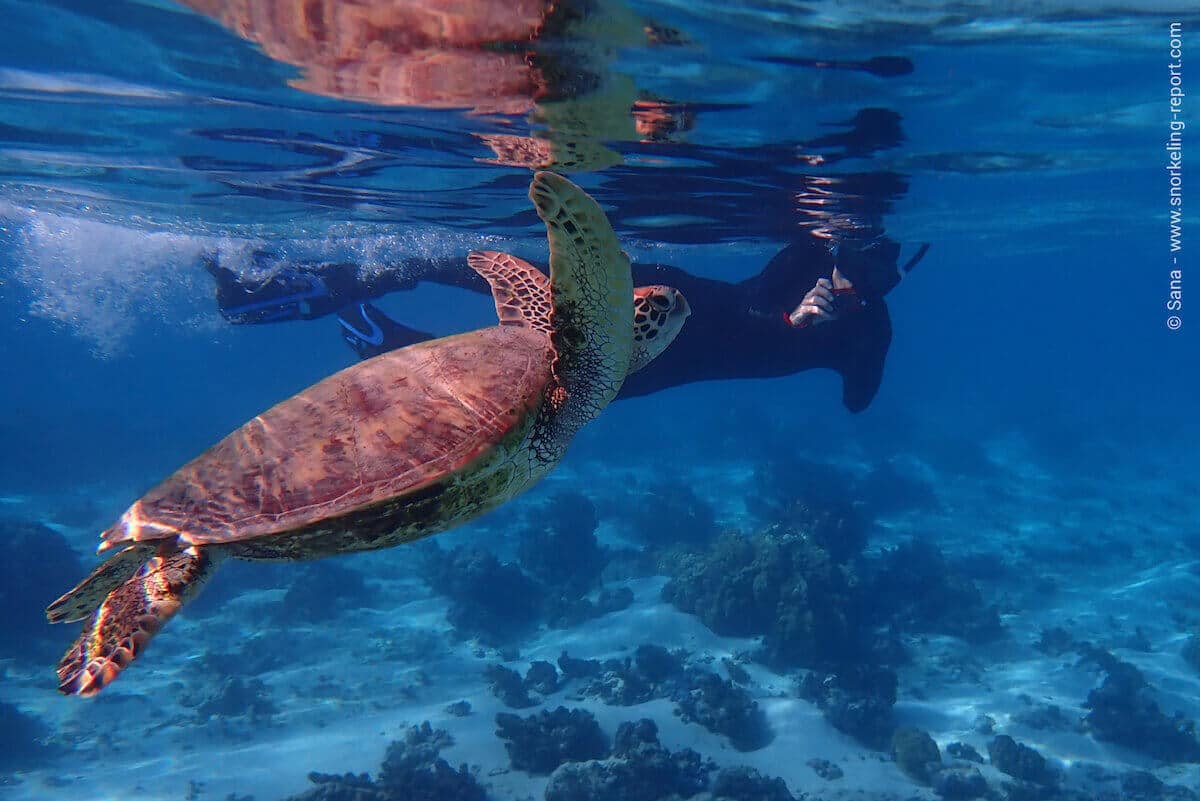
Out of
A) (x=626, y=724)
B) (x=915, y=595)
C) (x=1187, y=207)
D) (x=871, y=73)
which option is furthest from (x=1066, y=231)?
(x=626, y=724)

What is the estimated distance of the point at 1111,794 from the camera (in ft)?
28.7

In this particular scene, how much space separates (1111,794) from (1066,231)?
2445 cm

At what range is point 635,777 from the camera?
8.16 meters

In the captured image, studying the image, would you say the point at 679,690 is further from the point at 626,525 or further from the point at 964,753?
the point at 626,525

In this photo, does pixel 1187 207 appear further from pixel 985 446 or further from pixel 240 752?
pixel 240 752

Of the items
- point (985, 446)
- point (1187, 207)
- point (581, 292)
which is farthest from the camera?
point (985, 446)

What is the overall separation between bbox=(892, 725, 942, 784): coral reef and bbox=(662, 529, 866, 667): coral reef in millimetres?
1962

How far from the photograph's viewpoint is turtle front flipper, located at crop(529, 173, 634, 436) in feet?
10.2

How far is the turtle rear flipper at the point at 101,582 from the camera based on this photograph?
347 cm

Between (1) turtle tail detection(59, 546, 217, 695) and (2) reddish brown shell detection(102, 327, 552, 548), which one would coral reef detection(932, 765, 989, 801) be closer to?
(2) reddish brown shell detection(102, 327, 552, 548)

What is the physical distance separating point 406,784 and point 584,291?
799cm

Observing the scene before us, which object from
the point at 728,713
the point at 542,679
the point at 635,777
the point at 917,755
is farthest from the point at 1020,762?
the point at 542,679

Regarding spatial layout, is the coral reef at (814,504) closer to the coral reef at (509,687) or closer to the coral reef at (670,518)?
the coral reef at (670,518)

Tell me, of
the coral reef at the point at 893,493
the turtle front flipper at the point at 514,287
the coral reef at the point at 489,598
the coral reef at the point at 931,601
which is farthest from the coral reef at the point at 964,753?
the coral reef at the point at 893,493
